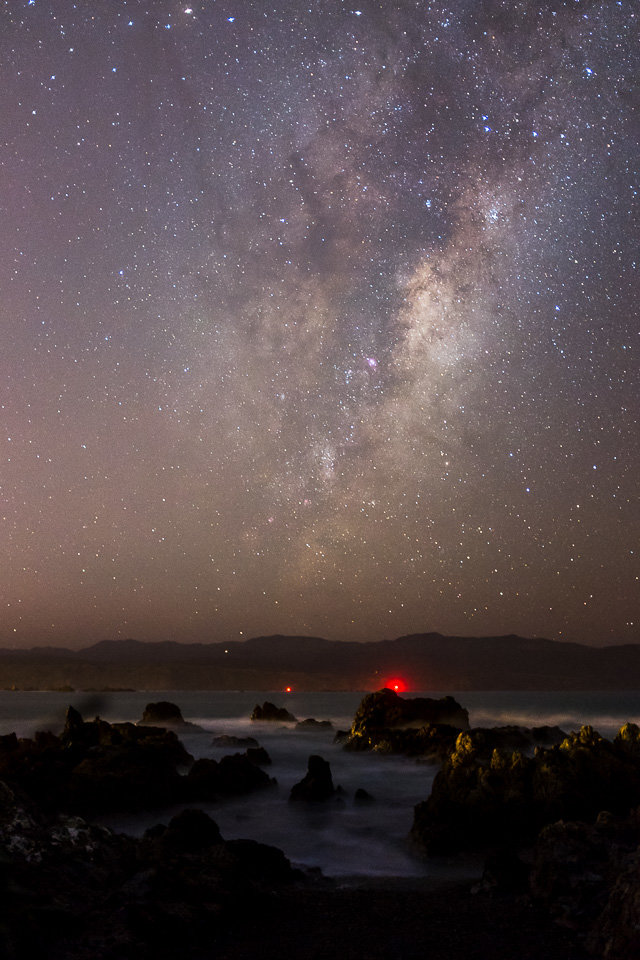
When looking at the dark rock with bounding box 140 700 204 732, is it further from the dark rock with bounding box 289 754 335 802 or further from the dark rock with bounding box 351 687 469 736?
the dark rock with bounding box 289 754 335 802

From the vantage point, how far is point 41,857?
805cm

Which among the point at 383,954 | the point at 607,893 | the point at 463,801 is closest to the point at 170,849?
the point at 383,954

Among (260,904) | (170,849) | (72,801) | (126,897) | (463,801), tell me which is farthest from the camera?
(72,801)

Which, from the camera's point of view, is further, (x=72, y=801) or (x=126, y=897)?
(x=72, y=801)

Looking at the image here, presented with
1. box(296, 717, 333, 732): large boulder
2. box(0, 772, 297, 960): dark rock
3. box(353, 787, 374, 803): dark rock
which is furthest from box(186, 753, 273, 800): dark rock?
box(296, 717, 333, 732): large boulder

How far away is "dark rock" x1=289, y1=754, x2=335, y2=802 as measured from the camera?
19.5 meters

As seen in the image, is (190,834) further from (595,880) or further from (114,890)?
(595,880)

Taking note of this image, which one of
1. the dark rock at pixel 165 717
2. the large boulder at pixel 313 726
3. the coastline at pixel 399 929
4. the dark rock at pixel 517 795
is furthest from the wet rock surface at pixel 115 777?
the large boulder at pixel 313 726

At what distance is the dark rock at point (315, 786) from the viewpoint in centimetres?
1953

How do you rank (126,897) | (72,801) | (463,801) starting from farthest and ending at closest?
(72,801), (463,801), (126,897)

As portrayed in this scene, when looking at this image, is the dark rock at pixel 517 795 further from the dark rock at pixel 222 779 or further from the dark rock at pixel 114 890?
the dark rock at pixel 222 779

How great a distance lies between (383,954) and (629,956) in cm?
236

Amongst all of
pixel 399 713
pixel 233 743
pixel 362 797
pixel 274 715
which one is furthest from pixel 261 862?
pixel 274 715

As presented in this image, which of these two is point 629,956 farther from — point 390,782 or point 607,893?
point 390,782
